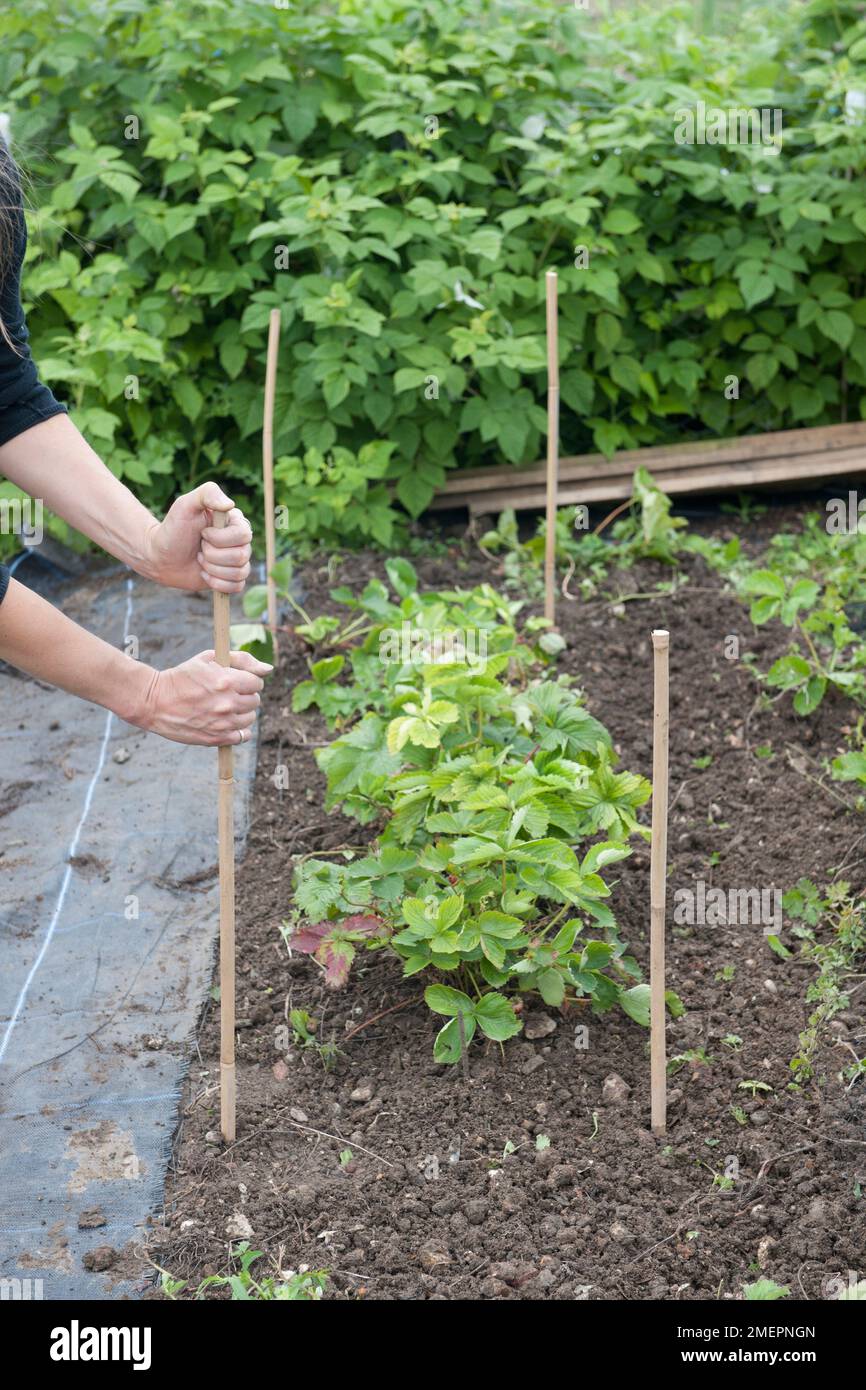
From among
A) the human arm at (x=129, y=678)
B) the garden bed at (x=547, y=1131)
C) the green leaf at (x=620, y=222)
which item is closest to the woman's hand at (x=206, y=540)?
the human arm at (x=129, y=678)

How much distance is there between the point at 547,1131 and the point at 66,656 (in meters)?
1.12

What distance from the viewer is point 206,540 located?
1980 millimetres

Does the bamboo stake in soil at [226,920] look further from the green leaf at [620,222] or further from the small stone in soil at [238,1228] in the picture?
the green leaf at [620,222]

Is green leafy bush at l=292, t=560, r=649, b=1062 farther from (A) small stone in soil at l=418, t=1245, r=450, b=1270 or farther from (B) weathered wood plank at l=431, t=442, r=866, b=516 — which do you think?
(B) weathered wood plank at l=431, t=442, r=866, b=516

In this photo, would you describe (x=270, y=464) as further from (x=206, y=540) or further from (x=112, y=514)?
(x=206, y=540)

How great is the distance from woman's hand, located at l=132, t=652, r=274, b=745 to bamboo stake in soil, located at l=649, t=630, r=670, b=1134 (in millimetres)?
595

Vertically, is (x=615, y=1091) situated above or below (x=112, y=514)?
below

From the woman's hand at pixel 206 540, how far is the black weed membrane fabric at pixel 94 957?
0.96m

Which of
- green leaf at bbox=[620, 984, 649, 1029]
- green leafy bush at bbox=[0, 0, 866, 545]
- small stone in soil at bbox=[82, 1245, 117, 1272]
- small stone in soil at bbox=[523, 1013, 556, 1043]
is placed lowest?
small stone in soil at bbox=[82, 1245, 117, 1272]

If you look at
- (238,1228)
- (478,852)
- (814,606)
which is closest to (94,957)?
(238,1228)

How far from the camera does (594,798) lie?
2389mm

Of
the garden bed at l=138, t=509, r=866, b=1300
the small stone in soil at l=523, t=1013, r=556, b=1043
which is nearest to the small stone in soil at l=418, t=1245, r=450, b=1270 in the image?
the garden bed at l=138, t=509, r=866, b=1300

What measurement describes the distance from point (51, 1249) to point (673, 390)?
3.82 m

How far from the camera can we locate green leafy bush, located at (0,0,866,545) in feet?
14.3
